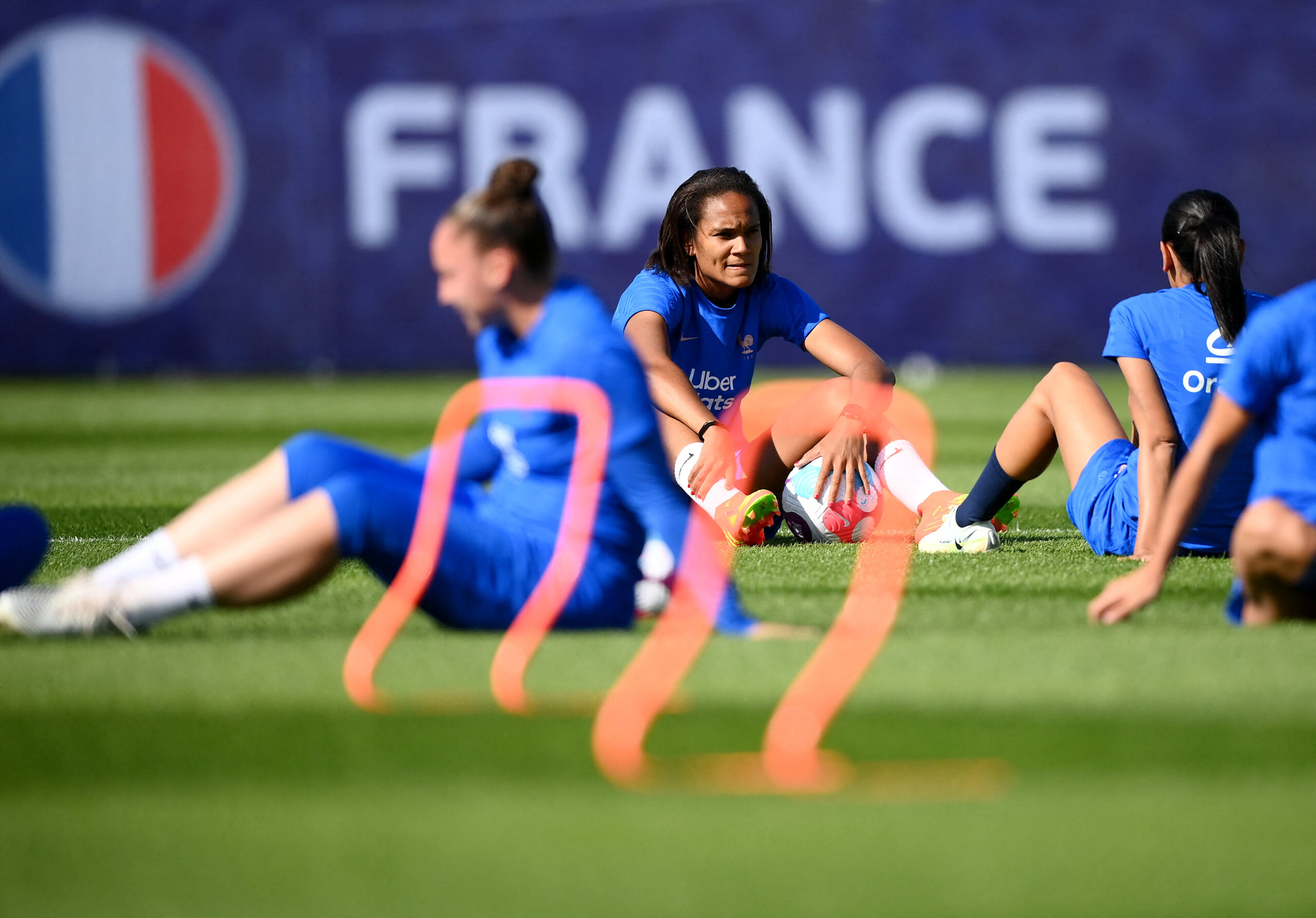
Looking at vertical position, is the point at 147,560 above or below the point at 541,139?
below

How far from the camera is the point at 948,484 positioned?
833 centimetres

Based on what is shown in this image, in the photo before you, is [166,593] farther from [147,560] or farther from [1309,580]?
[1309,580]

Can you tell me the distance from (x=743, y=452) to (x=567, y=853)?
12.7 feet

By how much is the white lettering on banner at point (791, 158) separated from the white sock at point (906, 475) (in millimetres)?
10448

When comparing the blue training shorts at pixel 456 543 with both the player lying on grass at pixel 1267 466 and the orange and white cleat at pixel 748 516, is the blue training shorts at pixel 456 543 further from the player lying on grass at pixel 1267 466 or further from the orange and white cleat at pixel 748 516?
the orange and white cleat at pixel 748 516

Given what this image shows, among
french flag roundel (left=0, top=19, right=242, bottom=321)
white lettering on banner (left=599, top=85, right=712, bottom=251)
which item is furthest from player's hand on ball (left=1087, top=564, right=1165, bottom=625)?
french flag roundel (left=0, top=19, right=242, bottom=321)

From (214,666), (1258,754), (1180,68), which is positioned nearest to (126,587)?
(214,666)

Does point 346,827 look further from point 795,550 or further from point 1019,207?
point 1019,207

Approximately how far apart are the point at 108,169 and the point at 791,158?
6.57 m

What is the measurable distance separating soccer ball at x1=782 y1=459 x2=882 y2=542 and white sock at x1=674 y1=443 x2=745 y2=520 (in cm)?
28

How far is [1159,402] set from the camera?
5152mm

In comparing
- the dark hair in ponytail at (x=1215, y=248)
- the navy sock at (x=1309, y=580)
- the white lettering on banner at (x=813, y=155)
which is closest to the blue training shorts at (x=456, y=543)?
the navy sock at (x=1309, y=580)

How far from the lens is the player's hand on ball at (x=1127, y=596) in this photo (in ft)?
12.3

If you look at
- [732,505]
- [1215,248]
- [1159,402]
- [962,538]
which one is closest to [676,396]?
[732,505]
